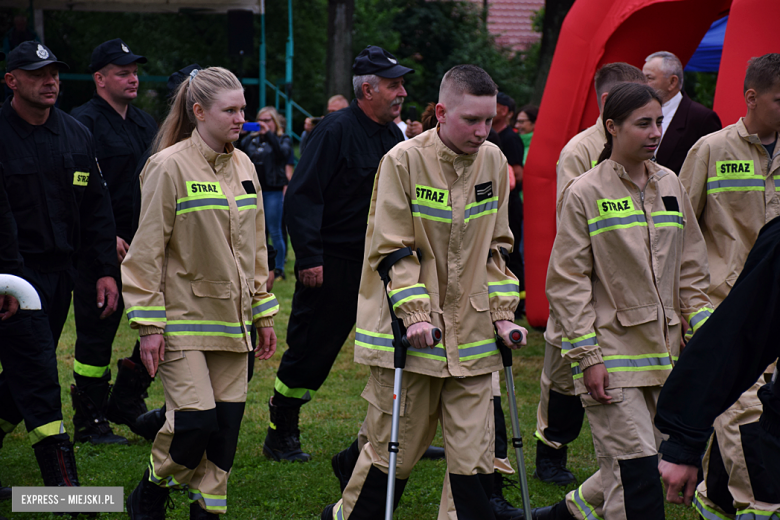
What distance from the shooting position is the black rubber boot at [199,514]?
14.3 ft

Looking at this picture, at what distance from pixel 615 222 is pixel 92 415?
13.7ft

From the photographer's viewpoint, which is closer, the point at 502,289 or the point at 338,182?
the point at 502,289

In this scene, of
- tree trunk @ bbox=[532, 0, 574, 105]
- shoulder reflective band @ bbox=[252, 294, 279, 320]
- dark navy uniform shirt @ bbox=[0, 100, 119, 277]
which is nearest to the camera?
shoulder reflective band @ bbox=[252, 294, 279, 320]

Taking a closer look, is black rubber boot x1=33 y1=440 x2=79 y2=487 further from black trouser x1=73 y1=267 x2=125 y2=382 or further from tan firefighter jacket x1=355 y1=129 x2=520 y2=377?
tan firefighter jacket x1=355 y1=129 x2=520 y2=377

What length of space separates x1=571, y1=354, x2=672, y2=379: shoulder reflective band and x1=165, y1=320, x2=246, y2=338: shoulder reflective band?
183 centimetres

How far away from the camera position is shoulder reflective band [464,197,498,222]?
3980 millimetres

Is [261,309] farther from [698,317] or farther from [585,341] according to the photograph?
[698,317]

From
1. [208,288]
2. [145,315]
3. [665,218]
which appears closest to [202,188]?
[208,288]

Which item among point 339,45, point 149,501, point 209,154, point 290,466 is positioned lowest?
point 290,466

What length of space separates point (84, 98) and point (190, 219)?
645 inches

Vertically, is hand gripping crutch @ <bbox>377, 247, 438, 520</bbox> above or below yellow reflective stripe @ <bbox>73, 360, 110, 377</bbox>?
above

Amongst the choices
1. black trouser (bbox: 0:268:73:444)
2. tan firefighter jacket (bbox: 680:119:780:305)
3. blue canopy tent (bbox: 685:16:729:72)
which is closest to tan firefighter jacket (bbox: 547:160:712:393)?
tan firefighter jacket (bbox: 680:119:780:305)

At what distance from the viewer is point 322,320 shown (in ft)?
18.2

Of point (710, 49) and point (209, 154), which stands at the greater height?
point (710, 49)
